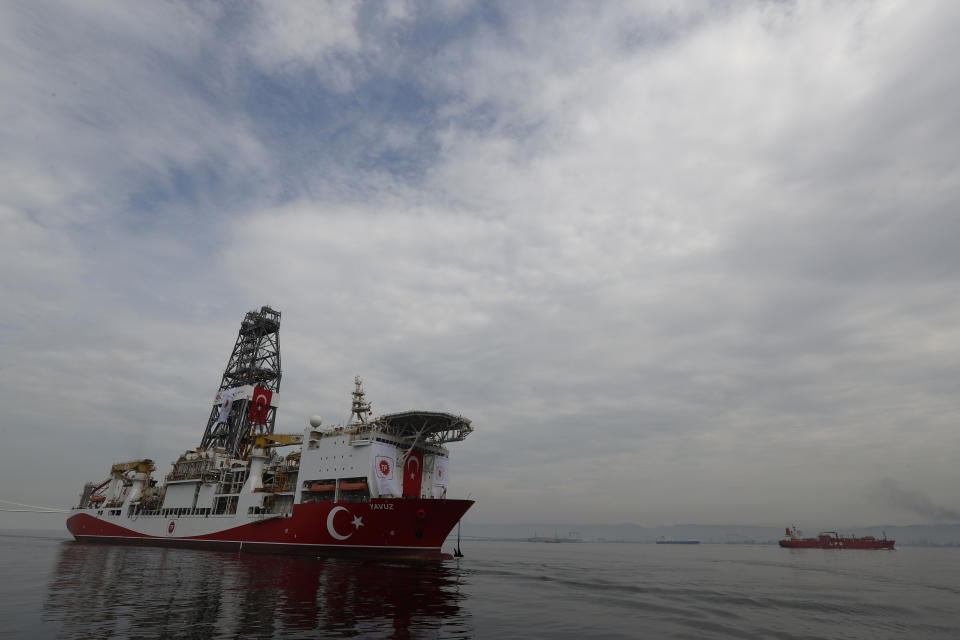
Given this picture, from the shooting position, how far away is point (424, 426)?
139ft

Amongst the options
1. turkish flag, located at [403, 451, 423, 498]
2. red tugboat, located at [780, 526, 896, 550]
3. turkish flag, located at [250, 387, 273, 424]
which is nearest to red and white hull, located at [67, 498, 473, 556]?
turkish flag, located at [403, 451, 423, 498]

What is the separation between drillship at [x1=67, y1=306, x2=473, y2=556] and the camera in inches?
1499

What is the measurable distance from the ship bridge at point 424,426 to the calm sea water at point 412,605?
10.4m

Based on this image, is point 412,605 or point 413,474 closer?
point 412,605

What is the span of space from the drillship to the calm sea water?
337 cm

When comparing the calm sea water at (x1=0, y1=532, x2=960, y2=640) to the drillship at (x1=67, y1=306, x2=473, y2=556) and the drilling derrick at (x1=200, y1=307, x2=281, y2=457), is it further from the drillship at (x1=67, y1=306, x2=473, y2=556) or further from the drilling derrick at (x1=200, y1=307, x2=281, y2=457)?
the drilling derrick at (x1=200, y1=307, x2=281, y2=457)

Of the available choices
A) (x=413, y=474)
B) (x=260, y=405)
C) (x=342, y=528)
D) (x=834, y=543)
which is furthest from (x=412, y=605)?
(x=834, y=543)

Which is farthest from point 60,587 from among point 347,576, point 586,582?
point 586,582

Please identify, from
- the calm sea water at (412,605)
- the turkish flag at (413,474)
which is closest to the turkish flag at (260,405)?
the calm sea water at (412,605)

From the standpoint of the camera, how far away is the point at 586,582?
114ft

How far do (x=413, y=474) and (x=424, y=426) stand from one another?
475cm

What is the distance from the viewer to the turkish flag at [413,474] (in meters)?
42.4

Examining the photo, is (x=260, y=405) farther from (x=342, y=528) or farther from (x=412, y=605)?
(x=412, y=605)

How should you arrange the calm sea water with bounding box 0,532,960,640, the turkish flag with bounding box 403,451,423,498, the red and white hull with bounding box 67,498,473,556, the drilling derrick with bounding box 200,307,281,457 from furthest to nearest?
1. the drilling derrick with bounding box 200,307,281,457
2. the turkish flag with bounding box 403,451,423,498
3. the red and white hull with bounding box 67,498,473,556
4. the calm sea water with bounding box 0,532,960,640
